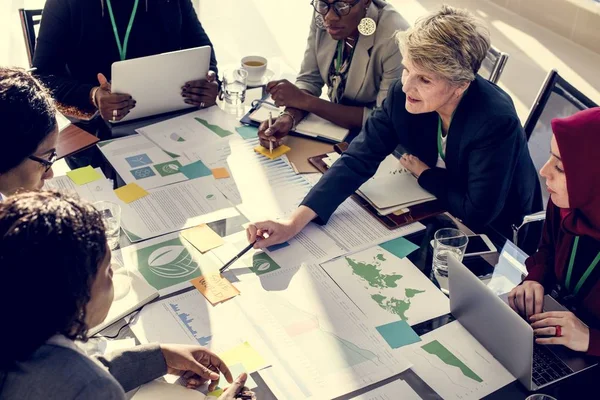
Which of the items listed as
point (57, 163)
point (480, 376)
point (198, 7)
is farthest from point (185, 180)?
point (198, 7)

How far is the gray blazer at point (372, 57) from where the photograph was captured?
98.8 inches

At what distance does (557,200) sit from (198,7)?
4413 mm

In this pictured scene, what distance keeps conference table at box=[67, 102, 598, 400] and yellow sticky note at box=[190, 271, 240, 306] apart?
0.21m

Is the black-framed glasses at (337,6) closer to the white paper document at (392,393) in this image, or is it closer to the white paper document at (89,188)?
the white paper document at (89,188)

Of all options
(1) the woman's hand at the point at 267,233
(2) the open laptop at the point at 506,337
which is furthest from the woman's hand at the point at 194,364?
(2) the open laptop at the point at 506,337

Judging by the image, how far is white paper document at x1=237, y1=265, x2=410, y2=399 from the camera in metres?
1.43

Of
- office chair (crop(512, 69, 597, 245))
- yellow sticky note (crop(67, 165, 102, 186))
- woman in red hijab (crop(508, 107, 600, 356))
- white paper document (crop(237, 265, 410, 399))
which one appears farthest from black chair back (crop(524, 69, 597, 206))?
yellow sticky note (crop(67, 165, 102, 186))

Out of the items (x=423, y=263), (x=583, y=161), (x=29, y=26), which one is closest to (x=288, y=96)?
(x=423, y=263)

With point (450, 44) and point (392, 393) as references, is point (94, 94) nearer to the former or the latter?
point (450, 44)

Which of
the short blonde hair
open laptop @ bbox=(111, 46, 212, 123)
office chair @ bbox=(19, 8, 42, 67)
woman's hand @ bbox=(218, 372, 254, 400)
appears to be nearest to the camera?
woman's hand @ bbox=(218, 372, 254, 400)

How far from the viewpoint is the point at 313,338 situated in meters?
1.53

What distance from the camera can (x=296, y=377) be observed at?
1.43 meters

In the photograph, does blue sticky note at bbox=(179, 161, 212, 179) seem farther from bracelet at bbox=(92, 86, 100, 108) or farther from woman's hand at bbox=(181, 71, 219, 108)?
bracelet at bbox=(92, 86, 100, 108)

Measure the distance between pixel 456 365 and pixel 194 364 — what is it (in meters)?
0.60
